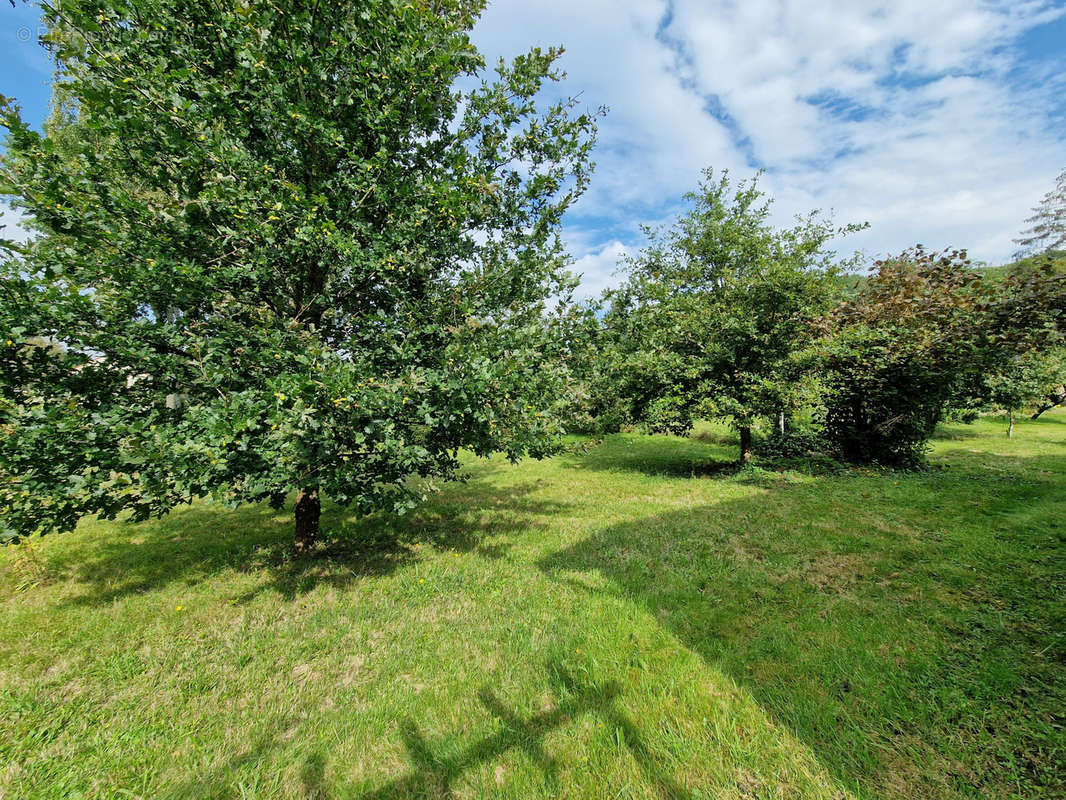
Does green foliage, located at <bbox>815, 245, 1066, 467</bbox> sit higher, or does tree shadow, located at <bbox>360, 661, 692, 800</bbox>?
green foliage, located at <bbox>815, 245, 1066, 467</bbox>

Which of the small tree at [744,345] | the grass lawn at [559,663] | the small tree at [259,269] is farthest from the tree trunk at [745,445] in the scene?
the small tree at [259,269]

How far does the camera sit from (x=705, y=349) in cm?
1202

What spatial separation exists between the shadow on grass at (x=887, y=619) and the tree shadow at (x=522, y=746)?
1138 millimetres

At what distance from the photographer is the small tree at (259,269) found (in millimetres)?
3990

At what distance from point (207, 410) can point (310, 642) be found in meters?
2.78

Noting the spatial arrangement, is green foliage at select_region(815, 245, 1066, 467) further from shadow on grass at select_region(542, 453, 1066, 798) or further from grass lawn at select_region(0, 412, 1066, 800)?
grass lawn at select_region(0, 412, 1066, 800)

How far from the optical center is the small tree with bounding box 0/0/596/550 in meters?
3.99

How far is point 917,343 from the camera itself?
10703 mm

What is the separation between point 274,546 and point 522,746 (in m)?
6.63

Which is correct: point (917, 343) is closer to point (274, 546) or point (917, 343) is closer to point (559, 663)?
point (559, 663)

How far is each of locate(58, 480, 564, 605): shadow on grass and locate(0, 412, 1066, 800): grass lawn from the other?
0.08 metres

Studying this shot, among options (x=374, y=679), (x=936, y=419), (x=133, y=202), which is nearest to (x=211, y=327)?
(x=133, y=202)

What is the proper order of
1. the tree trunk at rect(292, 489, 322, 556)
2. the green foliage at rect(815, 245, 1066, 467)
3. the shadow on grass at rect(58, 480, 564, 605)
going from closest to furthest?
1. the shadow on grass at rect(58, 480, 564, 605)
2. the tree trunk at rect(292, 489, 322, 556)
3. the green foliage at rect(815, 245, 1066, 467)

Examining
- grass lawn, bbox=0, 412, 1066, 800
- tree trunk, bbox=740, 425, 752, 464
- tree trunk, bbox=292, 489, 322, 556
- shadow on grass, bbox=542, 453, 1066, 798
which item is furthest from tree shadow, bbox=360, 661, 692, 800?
tree trunk, bbox=740, 425, 752, 464
